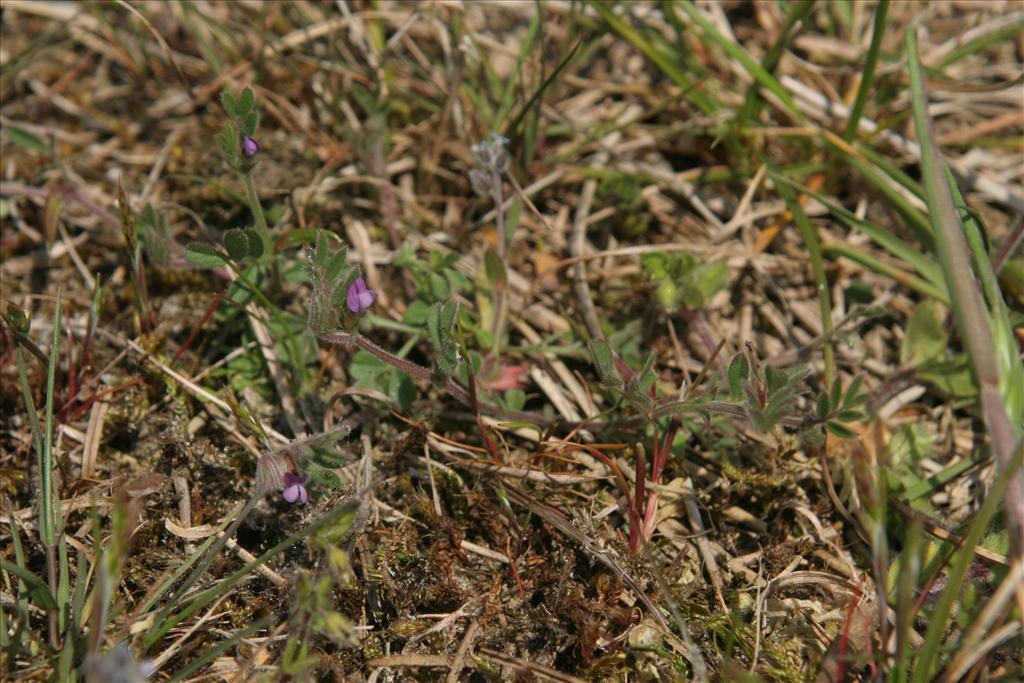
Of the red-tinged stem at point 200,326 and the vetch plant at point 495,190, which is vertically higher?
the vetch plant at point 495,190

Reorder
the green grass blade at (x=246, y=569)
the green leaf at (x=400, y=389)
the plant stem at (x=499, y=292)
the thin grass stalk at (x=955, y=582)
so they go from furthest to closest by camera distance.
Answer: the plant stem at (x=499, y=292) < the green leaf at (x=400, y=389) < the green grass blade at (x=246, y=569) < the thin grass stalk at (x=955, y=582)

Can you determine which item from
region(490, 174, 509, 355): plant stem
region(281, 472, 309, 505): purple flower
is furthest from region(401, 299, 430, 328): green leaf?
region(281, 472, 309, 505): purple flower

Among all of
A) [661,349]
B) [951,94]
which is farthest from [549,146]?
[951,94]

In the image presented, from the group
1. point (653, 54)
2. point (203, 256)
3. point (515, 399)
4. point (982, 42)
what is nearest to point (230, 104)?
point (203, 256)

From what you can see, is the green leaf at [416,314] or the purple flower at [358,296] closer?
the purple flower at [358,296]

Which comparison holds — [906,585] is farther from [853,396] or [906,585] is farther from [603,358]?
[603,358]

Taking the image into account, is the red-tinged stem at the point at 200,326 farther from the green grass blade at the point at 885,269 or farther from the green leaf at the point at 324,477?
the green grass blade at the point at 885,269

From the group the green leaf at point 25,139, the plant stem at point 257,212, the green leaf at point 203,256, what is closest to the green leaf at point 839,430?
the plant stem at point 257,212
